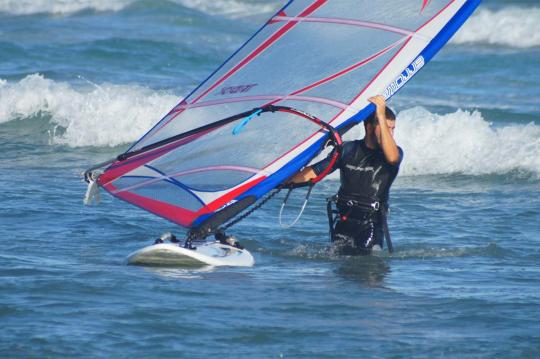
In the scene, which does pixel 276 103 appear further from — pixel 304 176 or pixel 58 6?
pixel 58 6

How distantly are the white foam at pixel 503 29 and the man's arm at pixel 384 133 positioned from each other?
634 inches

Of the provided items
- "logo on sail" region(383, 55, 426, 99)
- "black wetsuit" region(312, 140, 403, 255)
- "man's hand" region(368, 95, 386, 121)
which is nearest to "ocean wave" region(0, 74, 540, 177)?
"black wetsuit" region(312, 140, 403, 255)

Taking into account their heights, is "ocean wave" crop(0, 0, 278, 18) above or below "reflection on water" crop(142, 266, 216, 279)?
above

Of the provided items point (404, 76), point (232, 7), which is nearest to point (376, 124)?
point (404, 76)

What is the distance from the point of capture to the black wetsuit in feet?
25.2

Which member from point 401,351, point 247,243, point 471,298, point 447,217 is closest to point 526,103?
point 447,217

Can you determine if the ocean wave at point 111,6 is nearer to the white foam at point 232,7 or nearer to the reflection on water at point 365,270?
the white foam at point 232,7

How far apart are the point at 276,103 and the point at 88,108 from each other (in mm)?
8152

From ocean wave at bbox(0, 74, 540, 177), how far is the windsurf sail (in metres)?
4.95

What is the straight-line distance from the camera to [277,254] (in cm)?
818

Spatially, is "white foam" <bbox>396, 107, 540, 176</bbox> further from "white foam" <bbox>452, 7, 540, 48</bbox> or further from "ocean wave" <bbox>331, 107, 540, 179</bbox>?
"white foam" <bbox>452, 7, 540, 48</bbox>

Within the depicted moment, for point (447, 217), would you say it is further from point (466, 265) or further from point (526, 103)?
point (526, 103)

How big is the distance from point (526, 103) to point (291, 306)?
11139 millimetres

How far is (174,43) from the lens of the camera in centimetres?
2198
